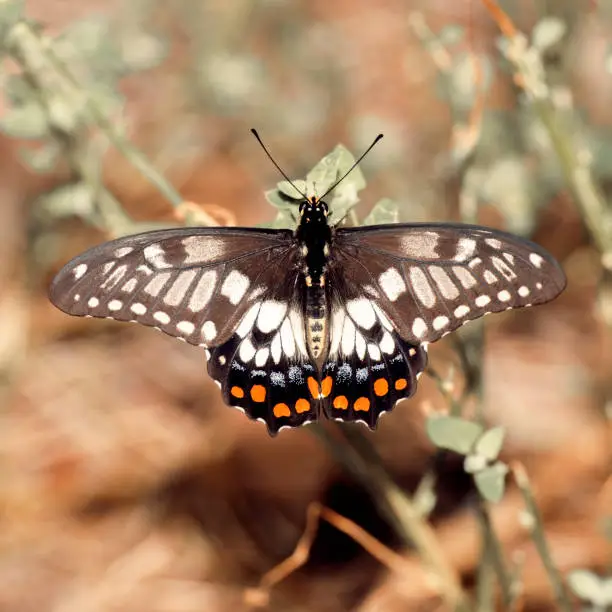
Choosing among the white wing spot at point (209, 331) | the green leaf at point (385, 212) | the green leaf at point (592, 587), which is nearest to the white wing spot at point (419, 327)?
the green leaf at point (385, 212)

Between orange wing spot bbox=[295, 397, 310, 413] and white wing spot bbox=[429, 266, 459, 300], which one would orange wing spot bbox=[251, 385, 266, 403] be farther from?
white wing spot bbox=[429, 266, 459, 300]

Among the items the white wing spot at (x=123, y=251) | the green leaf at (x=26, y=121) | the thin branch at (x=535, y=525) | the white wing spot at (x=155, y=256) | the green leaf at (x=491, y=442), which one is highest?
the green leaf at (x=26, y=121)

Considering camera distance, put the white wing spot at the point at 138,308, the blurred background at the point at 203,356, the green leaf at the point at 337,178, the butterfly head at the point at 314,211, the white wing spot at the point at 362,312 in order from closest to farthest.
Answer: the green leaf at the point at 337,178, the butterfly head at the point at 314,211, the white wing spot at the point at 138,308, the white wing spot at the point at 362,312, the blurred background at the point at 203,356

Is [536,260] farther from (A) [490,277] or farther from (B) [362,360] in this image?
(B) [362,360]

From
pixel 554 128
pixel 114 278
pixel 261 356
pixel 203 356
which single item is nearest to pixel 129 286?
pixel 114 278

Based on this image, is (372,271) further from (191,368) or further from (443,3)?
(443,3)

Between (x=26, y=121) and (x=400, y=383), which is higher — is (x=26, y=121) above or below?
above

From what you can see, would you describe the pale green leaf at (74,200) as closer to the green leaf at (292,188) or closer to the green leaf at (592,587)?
the green leaf at (292,188)
